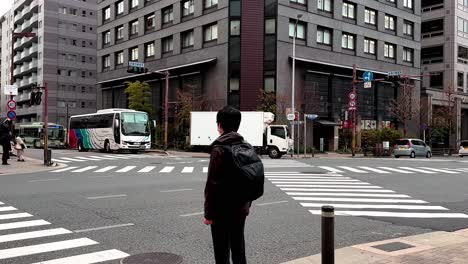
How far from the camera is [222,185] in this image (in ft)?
12.9

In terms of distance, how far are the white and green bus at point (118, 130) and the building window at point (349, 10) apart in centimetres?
2462

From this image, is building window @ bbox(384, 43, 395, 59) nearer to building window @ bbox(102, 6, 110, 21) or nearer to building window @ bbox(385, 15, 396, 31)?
building window @ bbox(385, 15, 396, 31)

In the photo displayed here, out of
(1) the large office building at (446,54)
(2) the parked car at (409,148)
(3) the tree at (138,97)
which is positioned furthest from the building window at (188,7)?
(1) the large office building at (446,54)

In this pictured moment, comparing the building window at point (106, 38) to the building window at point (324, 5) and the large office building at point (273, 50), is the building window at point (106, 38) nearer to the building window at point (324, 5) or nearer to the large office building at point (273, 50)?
the large office building at point (273, 50)

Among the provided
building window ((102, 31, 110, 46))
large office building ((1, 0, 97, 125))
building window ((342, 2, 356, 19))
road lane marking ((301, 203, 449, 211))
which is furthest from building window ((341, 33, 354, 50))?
large office building ((1, 0, 97, 125))

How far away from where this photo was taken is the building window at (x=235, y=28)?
133 ft

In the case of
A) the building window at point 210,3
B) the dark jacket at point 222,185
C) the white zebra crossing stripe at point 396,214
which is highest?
the building window at point 210,3

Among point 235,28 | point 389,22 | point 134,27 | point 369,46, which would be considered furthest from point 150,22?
point 389,22

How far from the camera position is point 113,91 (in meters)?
57.6

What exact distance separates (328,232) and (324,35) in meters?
42.5

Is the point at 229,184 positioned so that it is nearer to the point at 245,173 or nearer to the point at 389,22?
the point at 245,173

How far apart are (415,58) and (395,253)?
174 ft

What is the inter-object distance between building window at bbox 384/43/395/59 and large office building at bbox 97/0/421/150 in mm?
114

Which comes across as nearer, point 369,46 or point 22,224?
point 22,224
